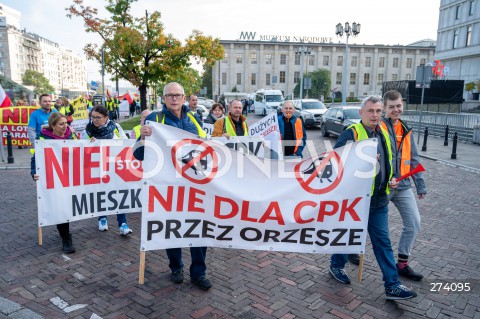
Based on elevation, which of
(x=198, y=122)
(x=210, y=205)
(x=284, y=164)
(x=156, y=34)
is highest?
(x=156, y=34)

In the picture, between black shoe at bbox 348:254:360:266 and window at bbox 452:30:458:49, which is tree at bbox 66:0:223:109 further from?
window at bbox 452:30:458:49

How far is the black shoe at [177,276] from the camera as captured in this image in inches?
167

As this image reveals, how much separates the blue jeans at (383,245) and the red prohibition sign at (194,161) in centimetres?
173

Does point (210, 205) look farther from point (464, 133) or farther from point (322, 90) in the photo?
point (322, 90)

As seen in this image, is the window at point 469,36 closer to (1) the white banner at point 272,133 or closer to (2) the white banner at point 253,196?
(1) the white banner at point 272,133

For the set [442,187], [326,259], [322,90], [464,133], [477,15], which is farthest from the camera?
[322,90]

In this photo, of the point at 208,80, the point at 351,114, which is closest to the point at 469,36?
the point at 208,80

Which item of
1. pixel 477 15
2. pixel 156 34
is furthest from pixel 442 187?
pixel 477 15

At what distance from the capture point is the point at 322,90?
7662cm

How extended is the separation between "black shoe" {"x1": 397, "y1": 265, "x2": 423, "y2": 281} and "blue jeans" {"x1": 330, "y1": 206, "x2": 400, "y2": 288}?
0.72 meters

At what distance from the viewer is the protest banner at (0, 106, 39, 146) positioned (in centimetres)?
1400

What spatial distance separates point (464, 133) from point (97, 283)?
19.1m

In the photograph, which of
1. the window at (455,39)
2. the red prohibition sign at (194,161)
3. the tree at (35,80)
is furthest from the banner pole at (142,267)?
the tree at (35,80)

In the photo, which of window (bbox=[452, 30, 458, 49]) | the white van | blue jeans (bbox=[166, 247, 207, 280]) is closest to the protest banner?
blue jeans (bbox=[166, 247, 207, 280])
